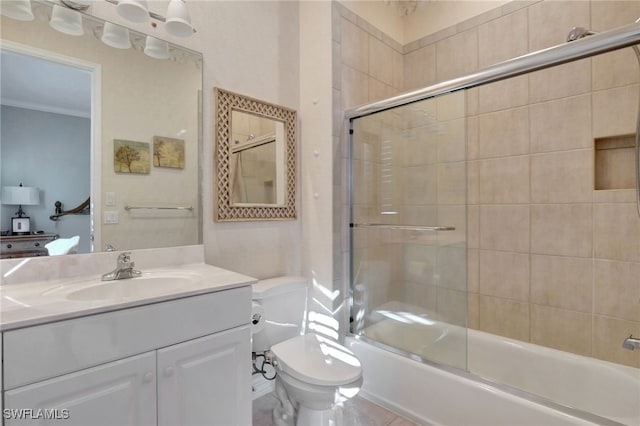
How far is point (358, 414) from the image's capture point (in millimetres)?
1775

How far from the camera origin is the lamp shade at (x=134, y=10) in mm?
1359

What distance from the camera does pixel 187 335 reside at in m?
1.13

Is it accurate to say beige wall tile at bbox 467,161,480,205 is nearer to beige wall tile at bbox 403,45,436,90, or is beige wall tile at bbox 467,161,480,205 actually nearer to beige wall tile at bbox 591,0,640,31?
beige wall tile at bbox 403,45,436,90

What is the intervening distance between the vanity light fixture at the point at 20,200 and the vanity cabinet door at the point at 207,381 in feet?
2.52

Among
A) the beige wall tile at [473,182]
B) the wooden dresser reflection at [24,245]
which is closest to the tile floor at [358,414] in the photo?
the wooden dresser reflection at [24,245]

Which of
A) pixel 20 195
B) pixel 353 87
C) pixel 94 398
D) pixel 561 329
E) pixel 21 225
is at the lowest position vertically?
pixel 561 329

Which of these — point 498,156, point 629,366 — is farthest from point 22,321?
point 629,366

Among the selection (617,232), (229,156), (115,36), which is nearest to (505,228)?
(617,232)

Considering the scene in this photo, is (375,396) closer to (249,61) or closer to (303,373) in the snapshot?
(303,373)

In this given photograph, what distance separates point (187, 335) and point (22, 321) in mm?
455

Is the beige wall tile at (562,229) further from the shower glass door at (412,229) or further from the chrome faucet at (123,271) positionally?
the chrome faucet at (123,271)

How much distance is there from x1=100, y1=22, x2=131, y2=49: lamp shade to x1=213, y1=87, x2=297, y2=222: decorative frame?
448 millimetres

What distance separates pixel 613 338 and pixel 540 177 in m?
0.94

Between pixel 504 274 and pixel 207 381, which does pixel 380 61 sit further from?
pixel 207 381
